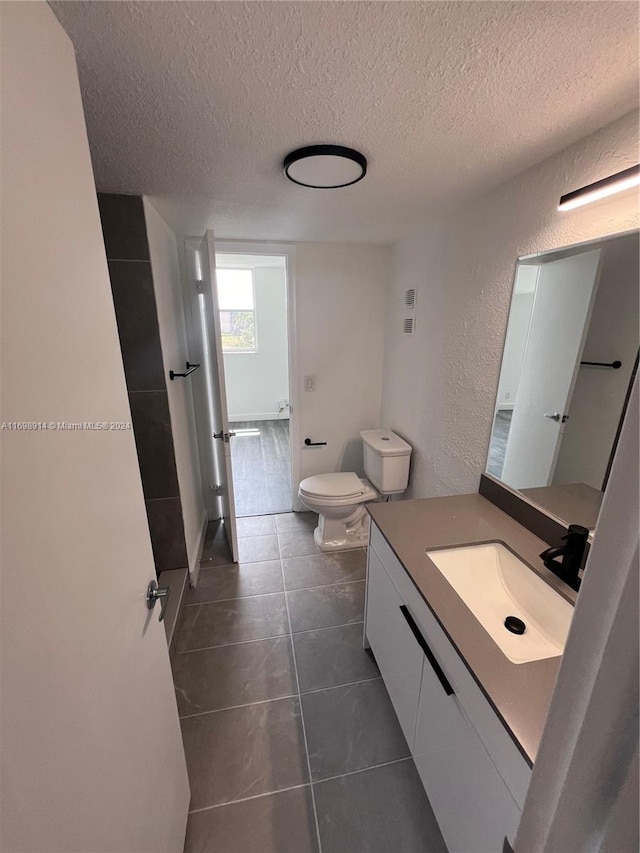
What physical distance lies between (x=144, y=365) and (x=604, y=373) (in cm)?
189

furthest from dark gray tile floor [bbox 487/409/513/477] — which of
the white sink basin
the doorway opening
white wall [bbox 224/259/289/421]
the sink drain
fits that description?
white wall [bbox 224/259/289/421]

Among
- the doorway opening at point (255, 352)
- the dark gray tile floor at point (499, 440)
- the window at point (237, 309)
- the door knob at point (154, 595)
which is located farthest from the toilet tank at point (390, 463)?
→ the window at point (237, 309)

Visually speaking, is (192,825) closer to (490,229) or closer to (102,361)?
(102,361)

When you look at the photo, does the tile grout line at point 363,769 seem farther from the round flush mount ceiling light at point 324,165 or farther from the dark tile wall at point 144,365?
the round flush mount ceiling light at point 324,165

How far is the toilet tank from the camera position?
2.26 meters

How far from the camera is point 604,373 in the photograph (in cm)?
107

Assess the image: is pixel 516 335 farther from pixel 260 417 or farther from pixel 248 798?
pixel 260 417

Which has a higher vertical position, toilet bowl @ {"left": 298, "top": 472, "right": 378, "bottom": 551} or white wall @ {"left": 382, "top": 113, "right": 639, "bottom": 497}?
white wall @ {"left": 382, "top": 113, "right": 639, "bottom": 497}

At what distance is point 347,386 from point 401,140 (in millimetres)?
1794

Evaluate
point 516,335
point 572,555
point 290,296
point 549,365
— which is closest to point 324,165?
point 516,335

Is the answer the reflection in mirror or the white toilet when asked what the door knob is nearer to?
the reflection in mirror

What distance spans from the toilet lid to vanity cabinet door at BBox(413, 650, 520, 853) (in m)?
1.34

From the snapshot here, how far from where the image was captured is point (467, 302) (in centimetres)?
163

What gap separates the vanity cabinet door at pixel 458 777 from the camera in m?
0.77
